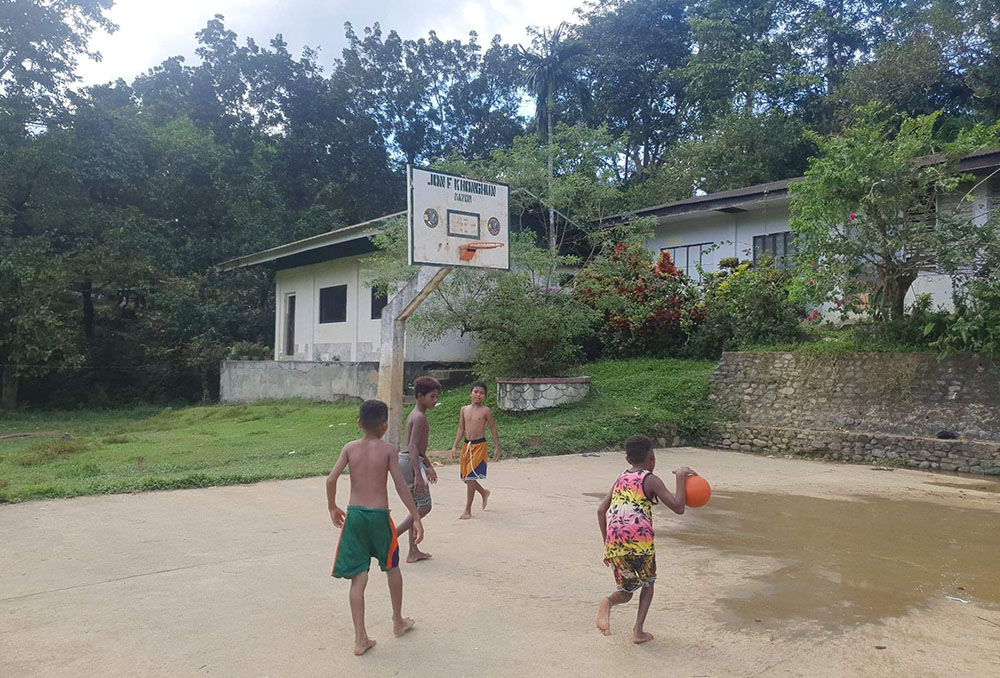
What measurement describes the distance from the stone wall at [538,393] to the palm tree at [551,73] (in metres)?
20.1

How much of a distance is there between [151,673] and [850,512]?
23.8ft

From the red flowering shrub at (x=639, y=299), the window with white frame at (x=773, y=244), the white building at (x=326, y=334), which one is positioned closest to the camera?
the red flowering shrub at (x=639, y=299)

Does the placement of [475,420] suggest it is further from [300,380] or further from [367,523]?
Answer: [300,380]

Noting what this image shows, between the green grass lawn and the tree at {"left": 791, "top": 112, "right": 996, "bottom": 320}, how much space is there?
3.64m

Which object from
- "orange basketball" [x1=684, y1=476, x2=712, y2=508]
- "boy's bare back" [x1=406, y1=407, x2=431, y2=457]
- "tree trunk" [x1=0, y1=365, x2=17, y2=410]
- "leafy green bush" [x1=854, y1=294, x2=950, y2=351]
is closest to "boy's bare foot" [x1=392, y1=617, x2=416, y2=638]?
"orange basketball" [x1=684, y1=476, x2=712, y2=508]

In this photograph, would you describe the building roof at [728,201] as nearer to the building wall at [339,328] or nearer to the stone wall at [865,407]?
the stone wall at [865,407]

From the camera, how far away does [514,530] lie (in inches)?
288

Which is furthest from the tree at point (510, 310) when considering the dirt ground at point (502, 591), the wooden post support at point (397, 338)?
the dirt ground at point (502, 591)

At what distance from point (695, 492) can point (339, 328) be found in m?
19.4

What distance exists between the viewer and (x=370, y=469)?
4.48 m

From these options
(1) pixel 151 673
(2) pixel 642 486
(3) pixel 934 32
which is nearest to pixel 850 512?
(2) pixel 642 486

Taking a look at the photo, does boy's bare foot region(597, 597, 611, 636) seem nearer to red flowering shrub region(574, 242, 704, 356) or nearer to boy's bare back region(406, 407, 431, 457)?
boy's bare back region(406, 407, 431, 457)

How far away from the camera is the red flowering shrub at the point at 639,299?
1741cm

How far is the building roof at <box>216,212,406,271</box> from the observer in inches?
750
